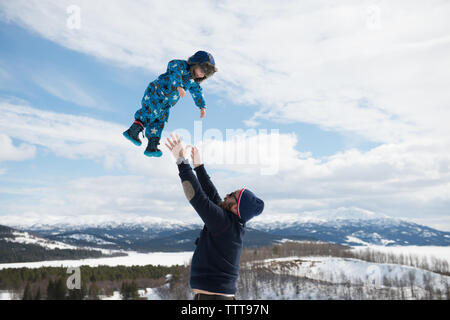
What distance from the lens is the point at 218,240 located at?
11.2 ft

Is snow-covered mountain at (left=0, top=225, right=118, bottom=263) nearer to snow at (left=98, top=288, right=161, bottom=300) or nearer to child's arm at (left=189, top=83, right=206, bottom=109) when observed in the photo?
snow at (left=98, top=288, right=161, bottom=300)

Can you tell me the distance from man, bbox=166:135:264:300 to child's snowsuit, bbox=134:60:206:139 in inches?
36.6

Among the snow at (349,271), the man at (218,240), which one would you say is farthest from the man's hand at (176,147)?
the snow at (349,271)

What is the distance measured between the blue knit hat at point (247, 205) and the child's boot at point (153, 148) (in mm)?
1234

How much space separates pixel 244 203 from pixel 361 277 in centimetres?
12617

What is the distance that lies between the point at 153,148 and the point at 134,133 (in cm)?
28

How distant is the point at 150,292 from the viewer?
101m

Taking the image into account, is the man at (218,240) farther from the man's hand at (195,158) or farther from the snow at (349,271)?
the snow at (349,271)

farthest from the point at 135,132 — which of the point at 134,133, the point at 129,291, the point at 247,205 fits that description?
the point at 129,291

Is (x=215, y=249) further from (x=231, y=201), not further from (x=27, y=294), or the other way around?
(x=27, y=294)

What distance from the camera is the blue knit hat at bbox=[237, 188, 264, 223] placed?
11.3 feet

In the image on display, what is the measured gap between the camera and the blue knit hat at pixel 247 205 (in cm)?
346
